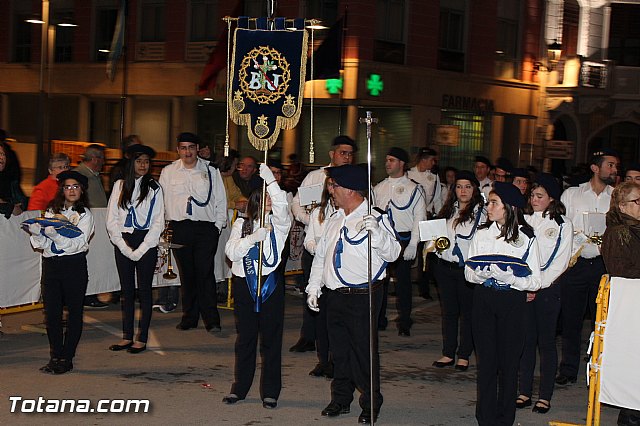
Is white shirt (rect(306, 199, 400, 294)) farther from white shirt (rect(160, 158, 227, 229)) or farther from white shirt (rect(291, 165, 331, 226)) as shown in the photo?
white shirt (rect(160, 158, 227, 229))

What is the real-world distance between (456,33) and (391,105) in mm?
4041

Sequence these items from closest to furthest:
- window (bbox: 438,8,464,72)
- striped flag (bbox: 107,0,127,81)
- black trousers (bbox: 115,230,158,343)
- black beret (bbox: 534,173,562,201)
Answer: black beret (bbox: 534,173,562,201) < black trousers (bbox: 115,230,158,343) < striped flag (bbox: 107,0,127,81) < window (bbox: 438,8,464,72)

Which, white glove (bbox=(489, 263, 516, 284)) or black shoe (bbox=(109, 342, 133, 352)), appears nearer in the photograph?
white glove (bbox=(489, 263, 516, 284))

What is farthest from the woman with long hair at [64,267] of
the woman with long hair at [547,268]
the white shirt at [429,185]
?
the white shirt at [429,185]

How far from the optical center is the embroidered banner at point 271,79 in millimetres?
9195

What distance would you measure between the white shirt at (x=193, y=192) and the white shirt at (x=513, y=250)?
14.6ft

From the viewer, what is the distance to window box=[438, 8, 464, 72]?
30531 millimetres

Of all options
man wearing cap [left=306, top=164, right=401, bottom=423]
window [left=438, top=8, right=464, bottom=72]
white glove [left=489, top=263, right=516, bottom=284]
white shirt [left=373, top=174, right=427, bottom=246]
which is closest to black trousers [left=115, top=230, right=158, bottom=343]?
man wearing cap [left=306, top=164, right=401, bottom=423]

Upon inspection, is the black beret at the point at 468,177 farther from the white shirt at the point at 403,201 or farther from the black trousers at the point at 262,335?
the black trousers at the point at 262,335

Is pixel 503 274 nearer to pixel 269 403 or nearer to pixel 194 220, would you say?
pixel 269 403

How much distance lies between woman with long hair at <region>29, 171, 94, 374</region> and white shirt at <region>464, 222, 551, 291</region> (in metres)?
3.65

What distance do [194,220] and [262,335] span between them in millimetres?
3384

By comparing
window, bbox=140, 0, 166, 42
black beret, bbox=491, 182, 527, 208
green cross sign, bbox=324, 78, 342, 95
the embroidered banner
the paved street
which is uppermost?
window, bbox=140, 0, 166, 42

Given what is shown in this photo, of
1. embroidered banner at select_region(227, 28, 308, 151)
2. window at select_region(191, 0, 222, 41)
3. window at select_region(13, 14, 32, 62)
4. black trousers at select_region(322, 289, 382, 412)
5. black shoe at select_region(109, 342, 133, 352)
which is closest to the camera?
black trousers at select_region(322, 289, 382, 412)
